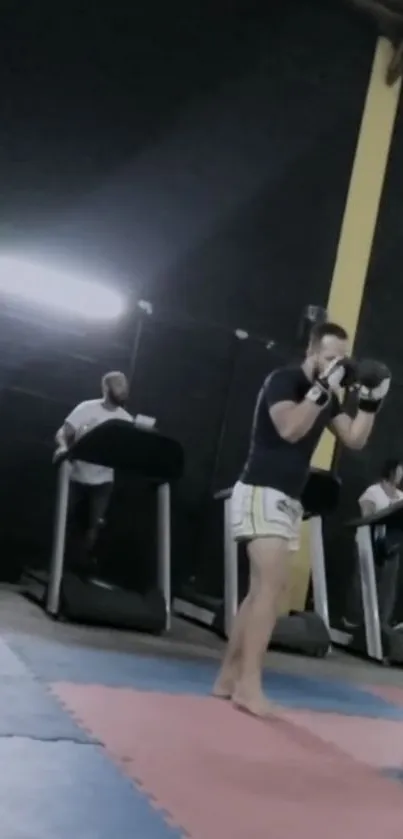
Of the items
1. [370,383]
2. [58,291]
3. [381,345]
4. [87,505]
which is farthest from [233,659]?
[381,345]

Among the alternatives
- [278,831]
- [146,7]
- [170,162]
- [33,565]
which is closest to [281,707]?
[278,831]

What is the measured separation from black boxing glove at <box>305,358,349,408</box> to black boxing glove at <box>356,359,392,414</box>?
0.23 ft

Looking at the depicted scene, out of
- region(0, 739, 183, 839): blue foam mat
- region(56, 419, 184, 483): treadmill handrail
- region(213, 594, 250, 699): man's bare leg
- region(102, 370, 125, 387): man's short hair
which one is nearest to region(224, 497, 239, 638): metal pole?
region(56, 419, 184, 483): treadmill handrail

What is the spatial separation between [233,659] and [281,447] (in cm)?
83

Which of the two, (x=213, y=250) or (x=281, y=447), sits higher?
(x=213, y=250)

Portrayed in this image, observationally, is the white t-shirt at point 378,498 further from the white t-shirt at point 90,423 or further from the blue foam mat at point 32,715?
the blue foam mat at point 32,715

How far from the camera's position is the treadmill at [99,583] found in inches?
209

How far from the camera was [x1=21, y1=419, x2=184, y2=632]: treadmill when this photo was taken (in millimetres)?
5309

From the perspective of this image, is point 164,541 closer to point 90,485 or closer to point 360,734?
point 90,485

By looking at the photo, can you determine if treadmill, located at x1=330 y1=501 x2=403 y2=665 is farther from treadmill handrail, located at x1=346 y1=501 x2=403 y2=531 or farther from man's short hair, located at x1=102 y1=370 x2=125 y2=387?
man's short hair, located at x1=102 y1=370 x2=125 y2=387

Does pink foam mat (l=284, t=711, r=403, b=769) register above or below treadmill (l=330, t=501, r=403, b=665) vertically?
below

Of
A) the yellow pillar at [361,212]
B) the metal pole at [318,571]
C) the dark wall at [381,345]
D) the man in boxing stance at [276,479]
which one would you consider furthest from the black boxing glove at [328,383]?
the dark wall at [381,345]

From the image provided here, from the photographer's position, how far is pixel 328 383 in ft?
11.8

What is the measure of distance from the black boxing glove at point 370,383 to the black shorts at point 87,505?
2845mm
